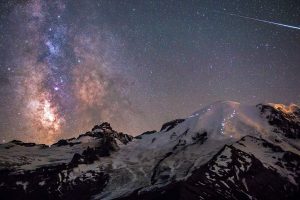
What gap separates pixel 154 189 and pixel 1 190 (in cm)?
6125

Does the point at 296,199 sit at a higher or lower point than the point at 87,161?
lower

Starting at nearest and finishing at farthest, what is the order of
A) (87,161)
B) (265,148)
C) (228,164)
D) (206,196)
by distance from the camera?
(206,196)
(228,164)
(265,148)
(87,161)

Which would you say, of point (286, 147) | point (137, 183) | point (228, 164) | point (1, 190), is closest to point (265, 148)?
point (286, 147)

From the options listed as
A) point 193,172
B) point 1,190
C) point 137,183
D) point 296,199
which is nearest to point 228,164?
point 193,172

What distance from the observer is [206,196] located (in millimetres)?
111312

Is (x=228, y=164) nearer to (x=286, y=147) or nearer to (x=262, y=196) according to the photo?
(x=262, y=196)

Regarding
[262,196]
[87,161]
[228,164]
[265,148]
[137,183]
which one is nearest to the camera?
[262,196]

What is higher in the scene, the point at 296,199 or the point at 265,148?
the point at 265,148

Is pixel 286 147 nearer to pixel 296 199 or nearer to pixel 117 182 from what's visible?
pixel 296 199

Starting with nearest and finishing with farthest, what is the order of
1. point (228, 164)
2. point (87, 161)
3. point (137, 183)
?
point (228, 164) → point (137, 183) → point (87, 161)

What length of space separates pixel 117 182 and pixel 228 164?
1923 inches

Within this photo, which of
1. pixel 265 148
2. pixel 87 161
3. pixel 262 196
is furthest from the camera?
pixel 87 161

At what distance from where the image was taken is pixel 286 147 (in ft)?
596

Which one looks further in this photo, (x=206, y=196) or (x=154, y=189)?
(x=154, y=189)
